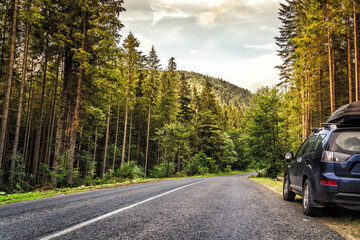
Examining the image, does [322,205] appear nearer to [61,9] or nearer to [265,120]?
[61,9]

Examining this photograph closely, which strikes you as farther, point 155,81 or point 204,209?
point 155,81

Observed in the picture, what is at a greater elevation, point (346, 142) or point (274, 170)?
point (346, 142)

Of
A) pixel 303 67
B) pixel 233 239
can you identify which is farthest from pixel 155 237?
pixel 303 67

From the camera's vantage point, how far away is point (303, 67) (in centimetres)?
1692

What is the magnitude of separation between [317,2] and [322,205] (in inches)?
626

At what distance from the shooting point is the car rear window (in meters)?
3.93

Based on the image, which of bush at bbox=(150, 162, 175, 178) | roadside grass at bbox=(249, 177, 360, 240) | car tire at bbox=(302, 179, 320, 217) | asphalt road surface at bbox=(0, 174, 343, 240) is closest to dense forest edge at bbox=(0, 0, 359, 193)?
bush at bbox=(150, 162, 175, 178)

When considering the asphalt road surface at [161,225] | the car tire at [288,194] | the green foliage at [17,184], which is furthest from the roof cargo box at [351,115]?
the green foliage at [17,184]

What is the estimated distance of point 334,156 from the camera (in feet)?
13.0

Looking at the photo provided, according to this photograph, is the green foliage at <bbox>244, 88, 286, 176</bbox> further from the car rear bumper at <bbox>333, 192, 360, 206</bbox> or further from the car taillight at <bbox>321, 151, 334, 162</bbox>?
the car rear bumper at <bbox>333, 192, 360, 206</bbox>

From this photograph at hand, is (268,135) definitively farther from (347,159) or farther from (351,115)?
(347,159)

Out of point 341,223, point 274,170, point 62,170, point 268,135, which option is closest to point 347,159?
point 341,223

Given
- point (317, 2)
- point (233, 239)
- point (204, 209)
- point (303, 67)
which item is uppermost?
point (317, 2)

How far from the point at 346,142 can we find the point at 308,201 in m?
1.50
